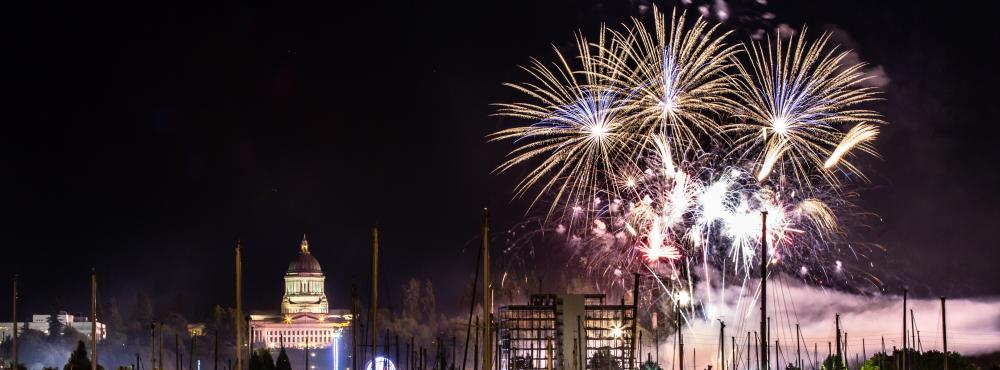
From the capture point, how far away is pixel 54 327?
144 meters

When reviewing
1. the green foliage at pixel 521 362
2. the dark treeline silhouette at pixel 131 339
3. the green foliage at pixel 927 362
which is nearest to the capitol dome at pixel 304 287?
the dark treeline silhouette at pixel 131 339

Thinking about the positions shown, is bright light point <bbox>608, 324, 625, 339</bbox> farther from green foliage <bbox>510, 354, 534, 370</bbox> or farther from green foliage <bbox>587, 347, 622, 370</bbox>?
green foliage <bbox>510, 354, 534, 370</bbox>

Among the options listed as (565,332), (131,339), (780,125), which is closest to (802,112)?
(780,125)

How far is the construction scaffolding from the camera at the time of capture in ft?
218

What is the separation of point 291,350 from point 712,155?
107498 mm

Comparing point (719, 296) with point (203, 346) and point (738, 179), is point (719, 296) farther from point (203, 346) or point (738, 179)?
point (203, 346)

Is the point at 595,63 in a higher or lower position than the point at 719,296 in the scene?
higher

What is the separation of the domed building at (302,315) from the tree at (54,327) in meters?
26.6

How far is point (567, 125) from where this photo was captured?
4541cm

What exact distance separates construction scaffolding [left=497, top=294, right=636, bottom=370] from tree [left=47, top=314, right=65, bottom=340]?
266ft

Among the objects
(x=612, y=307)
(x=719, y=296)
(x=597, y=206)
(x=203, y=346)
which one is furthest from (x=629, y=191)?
(x=203, y=346)

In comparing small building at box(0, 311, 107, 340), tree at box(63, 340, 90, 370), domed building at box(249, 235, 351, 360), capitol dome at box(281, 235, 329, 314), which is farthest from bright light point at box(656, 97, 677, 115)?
capitol dome at box(281, 235, 329, 314)

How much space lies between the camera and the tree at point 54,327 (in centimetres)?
14225

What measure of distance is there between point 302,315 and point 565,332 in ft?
356
